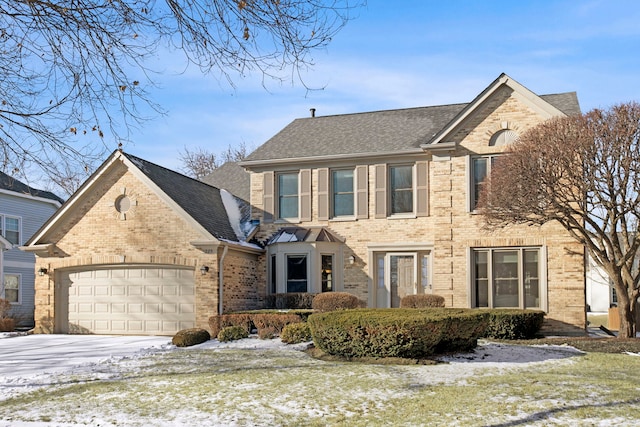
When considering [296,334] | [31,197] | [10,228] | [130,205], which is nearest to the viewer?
[296,334]

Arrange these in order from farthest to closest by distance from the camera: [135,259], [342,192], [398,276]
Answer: [342,192], [398,276], [135,259]

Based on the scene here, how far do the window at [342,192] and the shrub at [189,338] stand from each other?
6.79 metres

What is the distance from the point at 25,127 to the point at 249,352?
8.32 m

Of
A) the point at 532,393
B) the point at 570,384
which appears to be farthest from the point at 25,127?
the point at 570,384

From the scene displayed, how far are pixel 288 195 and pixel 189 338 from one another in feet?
24.9

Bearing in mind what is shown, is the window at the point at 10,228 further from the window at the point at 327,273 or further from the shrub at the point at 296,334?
the shrub at the point at 296,334

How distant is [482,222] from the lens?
827 inches

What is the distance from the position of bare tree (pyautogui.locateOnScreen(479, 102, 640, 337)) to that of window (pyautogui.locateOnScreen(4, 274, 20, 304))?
2318cm

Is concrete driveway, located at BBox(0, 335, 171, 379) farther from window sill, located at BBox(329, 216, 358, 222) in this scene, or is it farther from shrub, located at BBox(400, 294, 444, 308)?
shrub, located at BBox(400, 294, 444, 308)

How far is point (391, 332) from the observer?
1375 centimetres

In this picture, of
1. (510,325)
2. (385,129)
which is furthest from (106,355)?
(385,129)

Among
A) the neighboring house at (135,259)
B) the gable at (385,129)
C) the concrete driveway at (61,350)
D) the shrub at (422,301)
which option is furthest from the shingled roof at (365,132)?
the concrete driveway at (61,350)

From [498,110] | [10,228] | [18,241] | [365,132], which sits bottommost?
[18,241]

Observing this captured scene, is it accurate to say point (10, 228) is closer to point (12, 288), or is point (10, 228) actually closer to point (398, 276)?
point (12, 288)
